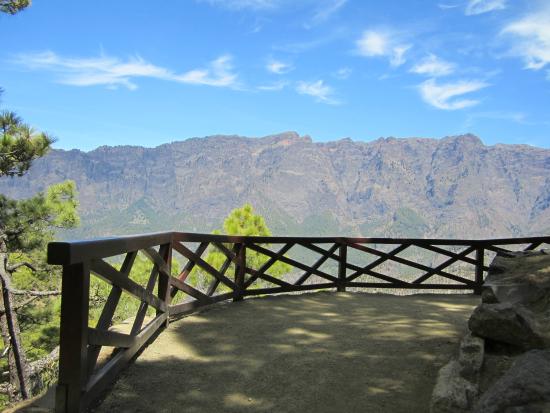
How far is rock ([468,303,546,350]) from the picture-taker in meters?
3.73

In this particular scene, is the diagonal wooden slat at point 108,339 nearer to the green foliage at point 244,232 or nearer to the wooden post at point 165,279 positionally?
the wooden post at point 165,279

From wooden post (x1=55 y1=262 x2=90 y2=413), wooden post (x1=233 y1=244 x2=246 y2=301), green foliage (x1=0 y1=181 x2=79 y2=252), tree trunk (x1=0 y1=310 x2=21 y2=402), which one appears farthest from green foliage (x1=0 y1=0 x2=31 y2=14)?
wooden post (x1=55 y1=262 x2=90 y2=413)

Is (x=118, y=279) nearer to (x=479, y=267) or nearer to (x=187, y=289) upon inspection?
(x=187, y=289)

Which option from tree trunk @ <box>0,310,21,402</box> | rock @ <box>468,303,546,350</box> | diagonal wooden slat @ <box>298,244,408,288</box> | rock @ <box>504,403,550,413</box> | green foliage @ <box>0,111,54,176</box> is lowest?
tree trunk @ <box>0,310,21,402</box>

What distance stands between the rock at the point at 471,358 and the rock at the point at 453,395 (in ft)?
0.32

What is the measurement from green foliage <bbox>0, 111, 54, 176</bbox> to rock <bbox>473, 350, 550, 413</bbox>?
13.7 meters

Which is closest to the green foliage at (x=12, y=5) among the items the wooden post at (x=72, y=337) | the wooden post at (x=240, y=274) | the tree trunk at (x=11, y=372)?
the tree trunk at (x=11, y=372)

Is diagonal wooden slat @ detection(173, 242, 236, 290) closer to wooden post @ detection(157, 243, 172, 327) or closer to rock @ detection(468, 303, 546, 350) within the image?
wooden post @ detection(157, 243, 172, 327)

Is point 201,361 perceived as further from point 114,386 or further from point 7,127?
point 7,127

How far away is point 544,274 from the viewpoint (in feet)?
14.8

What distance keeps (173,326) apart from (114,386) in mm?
2173

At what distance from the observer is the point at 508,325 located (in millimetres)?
3887

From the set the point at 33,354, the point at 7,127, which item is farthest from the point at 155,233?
the point at 33,354

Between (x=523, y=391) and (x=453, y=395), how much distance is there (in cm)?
100
